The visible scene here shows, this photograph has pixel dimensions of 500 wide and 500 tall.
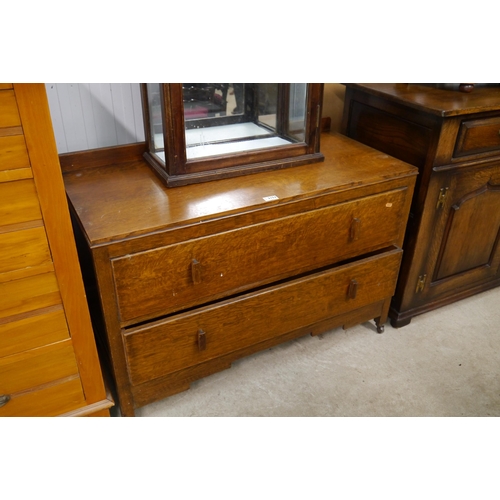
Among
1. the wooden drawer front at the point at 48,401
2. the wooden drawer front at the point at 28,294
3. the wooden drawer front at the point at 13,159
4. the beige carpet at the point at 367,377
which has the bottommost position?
the beige carpet at the point at 367,377

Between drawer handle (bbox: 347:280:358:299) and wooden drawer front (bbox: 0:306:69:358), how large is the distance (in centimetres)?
80

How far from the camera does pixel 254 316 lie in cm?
125

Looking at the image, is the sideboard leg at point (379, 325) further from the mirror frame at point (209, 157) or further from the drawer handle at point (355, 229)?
the mirror frame at point (209, 157)

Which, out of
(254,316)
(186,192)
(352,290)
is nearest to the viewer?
(186,192)

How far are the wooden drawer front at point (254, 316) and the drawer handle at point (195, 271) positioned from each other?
0.11 m

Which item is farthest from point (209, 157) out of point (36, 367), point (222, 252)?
point (36, 367)

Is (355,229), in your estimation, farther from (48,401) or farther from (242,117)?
(48,401)

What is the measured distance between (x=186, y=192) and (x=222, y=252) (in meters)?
0.17

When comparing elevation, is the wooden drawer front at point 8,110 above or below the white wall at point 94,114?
above

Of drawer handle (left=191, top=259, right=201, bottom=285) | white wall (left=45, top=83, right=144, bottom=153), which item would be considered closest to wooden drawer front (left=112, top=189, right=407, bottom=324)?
drawer handle (left=191, top=259, right=201, bottom=285)

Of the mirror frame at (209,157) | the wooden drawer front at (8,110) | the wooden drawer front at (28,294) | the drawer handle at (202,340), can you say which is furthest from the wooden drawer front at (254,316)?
the wooden drawer front at (8,110)

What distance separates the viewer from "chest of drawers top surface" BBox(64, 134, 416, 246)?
992mm

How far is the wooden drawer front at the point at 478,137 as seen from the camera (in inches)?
50.4

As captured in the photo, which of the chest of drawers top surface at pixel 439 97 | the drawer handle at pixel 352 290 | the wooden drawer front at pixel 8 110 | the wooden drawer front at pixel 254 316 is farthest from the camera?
the drawer handle at pixel 352 290
